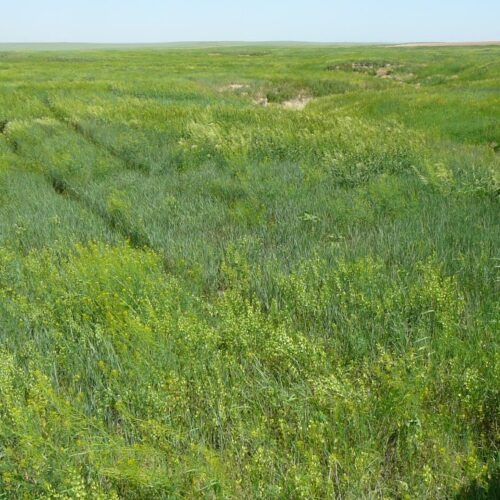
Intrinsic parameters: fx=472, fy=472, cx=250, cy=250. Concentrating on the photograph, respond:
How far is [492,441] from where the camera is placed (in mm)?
2719

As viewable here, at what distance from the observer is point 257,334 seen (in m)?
3.61

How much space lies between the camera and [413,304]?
152 inches

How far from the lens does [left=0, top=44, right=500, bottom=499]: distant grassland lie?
2559 millimetres

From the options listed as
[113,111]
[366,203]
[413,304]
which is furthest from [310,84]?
[413,304]

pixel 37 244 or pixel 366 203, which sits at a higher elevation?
pixel 366 203

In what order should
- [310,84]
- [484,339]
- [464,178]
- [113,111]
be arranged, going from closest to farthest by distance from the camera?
[484,339], [464,178], [113,111], [310,84]

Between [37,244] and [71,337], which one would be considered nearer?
[71,337]

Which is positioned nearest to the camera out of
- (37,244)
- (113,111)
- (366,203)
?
(37,244)

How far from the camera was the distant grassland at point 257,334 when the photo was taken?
8.39 ft

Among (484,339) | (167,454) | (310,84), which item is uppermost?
(310,84)

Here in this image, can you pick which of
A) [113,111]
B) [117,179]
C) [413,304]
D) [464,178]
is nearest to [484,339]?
[413,304]

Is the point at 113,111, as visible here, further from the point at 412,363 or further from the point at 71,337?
the point at 412,363

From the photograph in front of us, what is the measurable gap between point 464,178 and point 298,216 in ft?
10.0

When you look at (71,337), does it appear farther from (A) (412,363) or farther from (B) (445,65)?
(B) (445,65)
